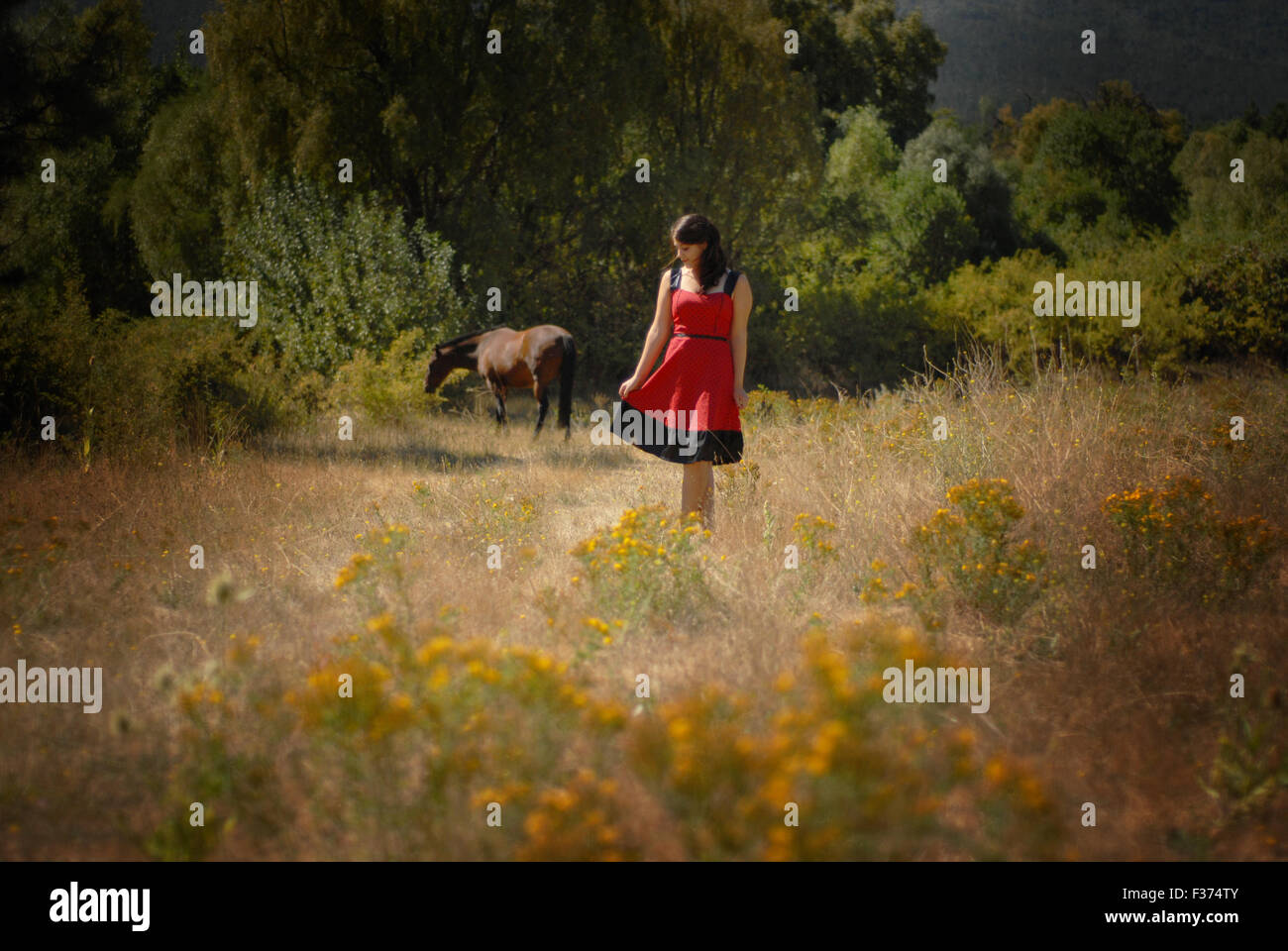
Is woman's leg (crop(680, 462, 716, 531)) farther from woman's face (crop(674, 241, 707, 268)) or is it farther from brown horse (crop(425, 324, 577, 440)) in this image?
brown horse (crop(425, 324, 577, 440))

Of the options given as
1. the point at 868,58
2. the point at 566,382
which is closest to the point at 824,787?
the point at 566,382

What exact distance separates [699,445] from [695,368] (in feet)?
1.54

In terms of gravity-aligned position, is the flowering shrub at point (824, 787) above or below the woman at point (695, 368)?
below

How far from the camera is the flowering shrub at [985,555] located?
4230 mm

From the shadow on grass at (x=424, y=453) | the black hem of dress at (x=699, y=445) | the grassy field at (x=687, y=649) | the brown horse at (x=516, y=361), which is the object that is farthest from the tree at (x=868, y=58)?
the black hem of dress at (x=699, y=445)

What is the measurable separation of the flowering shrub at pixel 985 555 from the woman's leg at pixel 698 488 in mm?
1337

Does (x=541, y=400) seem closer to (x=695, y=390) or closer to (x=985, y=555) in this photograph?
(x=695, y=390)

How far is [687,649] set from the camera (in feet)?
12.9

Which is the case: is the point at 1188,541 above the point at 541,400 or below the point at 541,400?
below

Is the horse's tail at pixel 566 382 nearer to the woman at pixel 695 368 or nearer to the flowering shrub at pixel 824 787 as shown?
the woman at pixel 695 368

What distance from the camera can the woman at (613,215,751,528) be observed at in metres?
5.14

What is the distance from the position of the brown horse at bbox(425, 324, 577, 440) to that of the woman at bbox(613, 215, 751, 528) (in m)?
7.07
